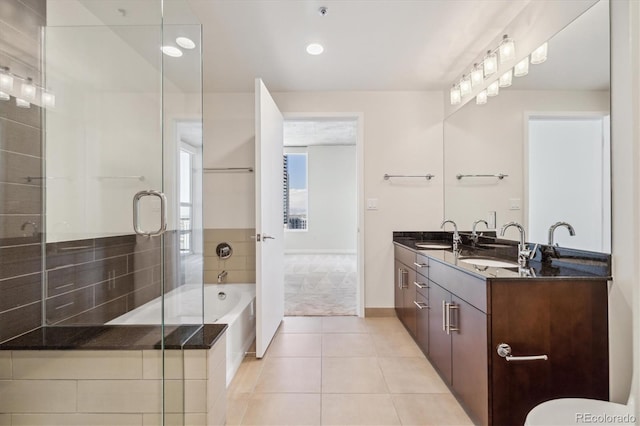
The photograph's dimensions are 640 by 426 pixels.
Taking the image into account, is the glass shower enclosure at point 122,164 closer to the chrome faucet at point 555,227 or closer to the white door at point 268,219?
the white door at point 268,219

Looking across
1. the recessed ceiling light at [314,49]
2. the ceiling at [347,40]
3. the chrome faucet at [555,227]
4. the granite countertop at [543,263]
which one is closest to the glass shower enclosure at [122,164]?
the ceiling at [347,40]

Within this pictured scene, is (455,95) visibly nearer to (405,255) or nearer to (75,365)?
(405,255)

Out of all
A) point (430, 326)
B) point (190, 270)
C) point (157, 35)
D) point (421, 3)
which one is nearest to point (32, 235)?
point (190, 270)

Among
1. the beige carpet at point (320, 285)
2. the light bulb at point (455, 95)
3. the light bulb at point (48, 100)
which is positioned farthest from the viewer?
the beige carpet at point (320, 285)

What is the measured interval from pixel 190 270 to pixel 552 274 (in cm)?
203

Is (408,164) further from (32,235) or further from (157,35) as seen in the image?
(32,235)

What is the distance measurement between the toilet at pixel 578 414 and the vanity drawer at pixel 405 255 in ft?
4.49

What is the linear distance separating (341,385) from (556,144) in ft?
6.36

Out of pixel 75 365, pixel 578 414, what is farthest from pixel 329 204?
pixel 578 414

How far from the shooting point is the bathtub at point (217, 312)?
5.30 feet

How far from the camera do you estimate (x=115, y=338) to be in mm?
1342

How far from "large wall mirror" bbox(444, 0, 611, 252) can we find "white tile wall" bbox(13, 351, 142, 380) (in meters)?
2.22

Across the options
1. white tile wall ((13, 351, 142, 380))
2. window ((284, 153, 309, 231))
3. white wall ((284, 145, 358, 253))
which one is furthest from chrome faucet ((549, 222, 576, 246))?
window ((284, 153, 309, 231))

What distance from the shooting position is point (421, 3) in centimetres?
185
